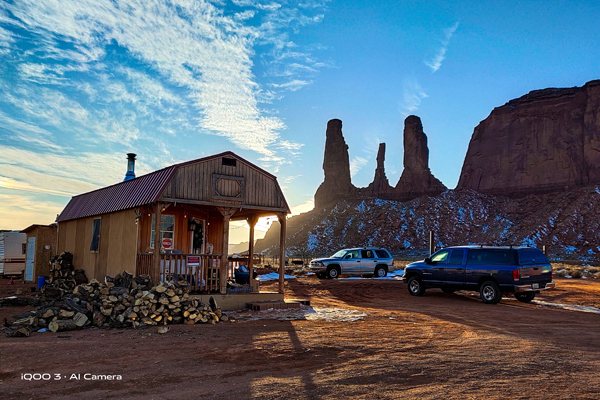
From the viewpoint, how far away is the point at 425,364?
6734 millimetres

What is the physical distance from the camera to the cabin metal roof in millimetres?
12641

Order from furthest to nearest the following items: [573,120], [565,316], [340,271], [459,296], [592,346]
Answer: [573,120] < [340,271] < [459,296] < [565,316] < [592,346]

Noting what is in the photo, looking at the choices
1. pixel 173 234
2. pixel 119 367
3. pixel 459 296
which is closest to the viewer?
pixel 119 367

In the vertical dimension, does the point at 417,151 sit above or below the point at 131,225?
above

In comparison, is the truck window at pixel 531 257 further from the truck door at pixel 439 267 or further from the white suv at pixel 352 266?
the white suv at pixel 352 266

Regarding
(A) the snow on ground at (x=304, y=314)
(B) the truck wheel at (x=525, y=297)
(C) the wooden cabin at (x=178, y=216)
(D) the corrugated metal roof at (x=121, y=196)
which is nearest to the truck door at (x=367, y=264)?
(B) the truck wheel at (x=525, y=297)

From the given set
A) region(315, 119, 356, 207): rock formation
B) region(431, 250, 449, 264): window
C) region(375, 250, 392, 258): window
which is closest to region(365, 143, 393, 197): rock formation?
region(315, 119, 356, 207): rock formation

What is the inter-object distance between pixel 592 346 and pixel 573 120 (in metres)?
96.2

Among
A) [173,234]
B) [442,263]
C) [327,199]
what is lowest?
[442,263]

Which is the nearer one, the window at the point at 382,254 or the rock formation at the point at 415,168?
the window at the point at 382,254

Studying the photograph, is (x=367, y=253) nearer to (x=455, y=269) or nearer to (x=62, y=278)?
(x=455, y=269)

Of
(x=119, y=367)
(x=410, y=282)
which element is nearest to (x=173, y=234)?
(x=119, y=367)

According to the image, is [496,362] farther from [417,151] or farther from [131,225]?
[417,151]

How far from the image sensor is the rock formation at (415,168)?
94625 millimetres
